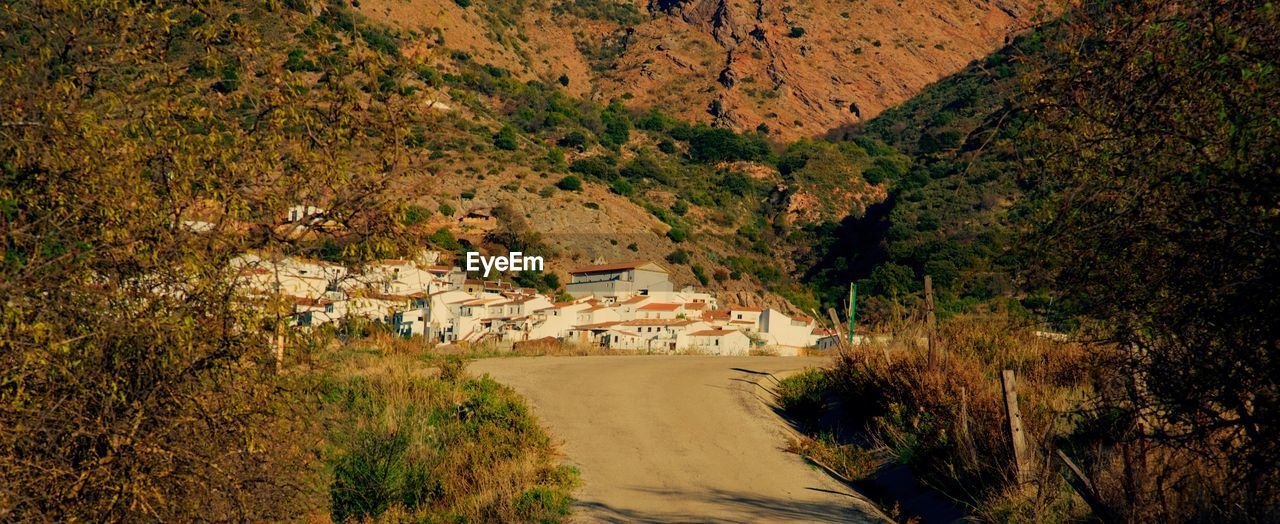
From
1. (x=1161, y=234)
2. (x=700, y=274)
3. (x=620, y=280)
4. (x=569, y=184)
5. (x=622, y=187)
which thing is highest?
(x=622, y=187)

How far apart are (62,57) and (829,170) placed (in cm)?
9525

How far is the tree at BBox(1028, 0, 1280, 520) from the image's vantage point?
5164 millimetres

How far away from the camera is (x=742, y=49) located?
129000 millimetres

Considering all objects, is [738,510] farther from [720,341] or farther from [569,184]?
[569,184]

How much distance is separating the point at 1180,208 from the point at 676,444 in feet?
30.4

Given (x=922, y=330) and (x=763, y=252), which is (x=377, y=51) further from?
A: (x=763, y=252)

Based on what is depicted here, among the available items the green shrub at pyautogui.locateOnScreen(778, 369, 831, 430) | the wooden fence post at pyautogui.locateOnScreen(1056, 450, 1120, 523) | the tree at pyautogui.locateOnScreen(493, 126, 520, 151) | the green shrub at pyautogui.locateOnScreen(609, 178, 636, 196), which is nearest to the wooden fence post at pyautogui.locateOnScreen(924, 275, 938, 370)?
the green shrub at pyautogui.locateOnScreen(778, 369, 831, 430)

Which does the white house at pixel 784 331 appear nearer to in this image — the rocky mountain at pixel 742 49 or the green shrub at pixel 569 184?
the green shrub at pixel 569 184

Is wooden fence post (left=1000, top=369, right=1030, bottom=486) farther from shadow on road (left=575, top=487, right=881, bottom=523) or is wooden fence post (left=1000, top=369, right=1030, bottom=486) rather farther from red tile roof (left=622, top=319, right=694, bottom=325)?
red tile roof (left=622, top=319, right=694, bottom=325)

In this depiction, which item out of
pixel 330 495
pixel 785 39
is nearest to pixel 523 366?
pixel 330 495

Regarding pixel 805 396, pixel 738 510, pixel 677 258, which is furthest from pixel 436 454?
pixel 677 258

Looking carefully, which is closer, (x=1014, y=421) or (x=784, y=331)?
(x=1014, y=421)

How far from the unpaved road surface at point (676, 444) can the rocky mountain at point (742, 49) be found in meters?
94.1

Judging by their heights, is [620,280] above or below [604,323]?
above
